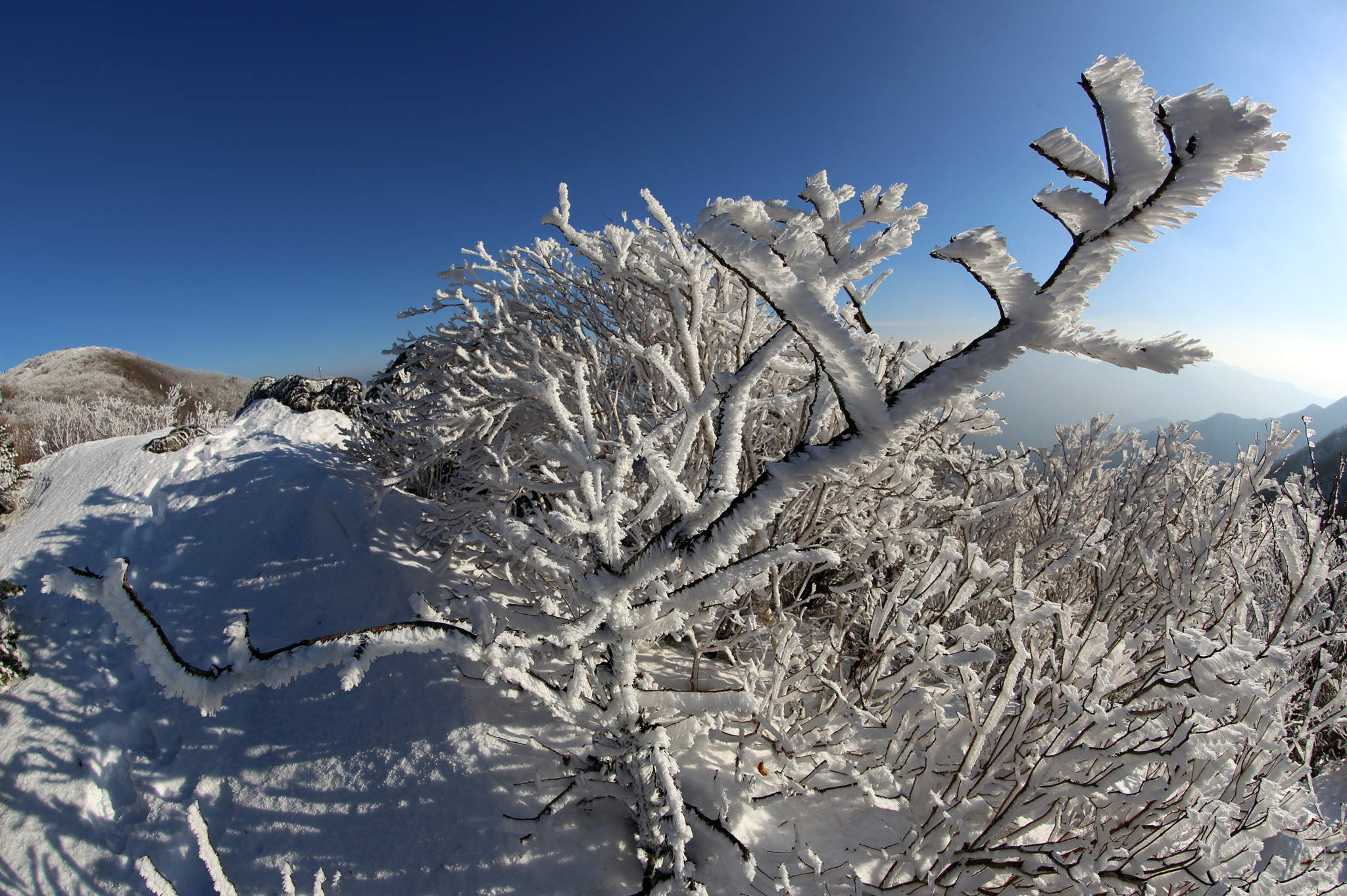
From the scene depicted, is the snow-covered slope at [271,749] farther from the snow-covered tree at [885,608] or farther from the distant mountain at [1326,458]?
the distant mountain at [1326,458]

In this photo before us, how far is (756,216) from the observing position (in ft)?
2.87

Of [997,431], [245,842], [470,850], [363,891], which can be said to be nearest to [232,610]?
[245,842]

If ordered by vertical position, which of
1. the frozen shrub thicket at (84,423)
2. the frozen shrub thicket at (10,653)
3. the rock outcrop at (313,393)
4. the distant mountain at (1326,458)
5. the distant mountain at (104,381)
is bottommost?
the distant mountain at (1326,458)

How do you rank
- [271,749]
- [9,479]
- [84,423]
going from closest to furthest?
[271,749] < [9,479] < [84,423]

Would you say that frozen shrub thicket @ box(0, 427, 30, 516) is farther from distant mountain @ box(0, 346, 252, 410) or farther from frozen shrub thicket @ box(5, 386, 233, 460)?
distant mountain @ box(0, 346, 252, 410)

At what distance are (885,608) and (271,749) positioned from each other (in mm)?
3425

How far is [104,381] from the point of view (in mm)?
22609

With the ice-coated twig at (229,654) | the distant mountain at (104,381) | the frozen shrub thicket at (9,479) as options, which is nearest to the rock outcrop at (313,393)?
the frozen shrub thicket at (9,479)

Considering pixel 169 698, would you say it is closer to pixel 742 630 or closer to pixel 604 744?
pixel 604 744

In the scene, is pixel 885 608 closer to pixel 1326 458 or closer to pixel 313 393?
pixel 313 393

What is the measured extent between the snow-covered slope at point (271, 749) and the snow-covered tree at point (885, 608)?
0.37 meters

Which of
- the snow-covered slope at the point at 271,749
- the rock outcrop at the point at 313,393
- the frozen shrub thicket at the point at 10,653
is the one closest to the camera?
the snow-covered slope at the point at 271,749

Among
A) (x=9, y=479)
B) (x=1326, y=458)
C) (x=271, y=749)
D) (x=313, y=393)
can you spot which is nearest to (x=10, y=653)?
(x=271, y=749)

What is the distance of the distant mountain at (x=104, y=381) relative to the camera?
21.0 meters
